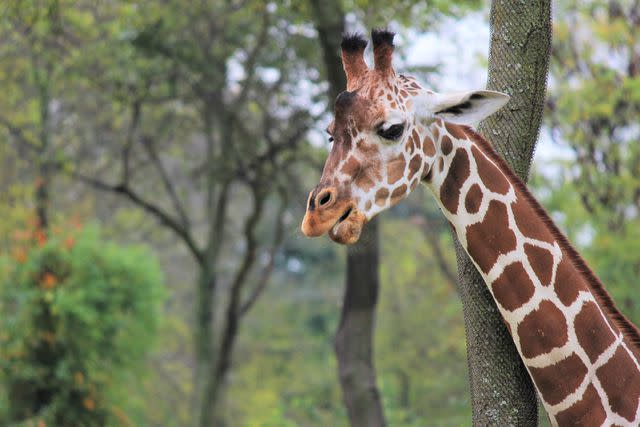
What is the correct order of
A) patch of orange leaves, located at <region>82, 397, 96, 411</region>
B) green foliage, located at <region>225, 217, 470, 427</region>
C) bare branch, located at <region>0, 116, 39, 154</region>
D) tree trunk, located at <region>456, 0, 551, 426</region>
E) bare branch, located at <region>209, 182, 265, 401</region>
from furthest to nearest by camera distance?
green foliage, located at <region>225, 217, 470, 427</region> → bare branch, located at <region>0, 116, 39, 154</region> → bare branch, located at <region>209, 182, 265, 401</region> → patch of orange leaves, located at <region>82, 397, 96, 411</region> → tree trunk, located at <region>456, 0, 551, 426</region>

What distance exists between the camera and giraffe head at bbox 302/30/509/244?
10.3 ft

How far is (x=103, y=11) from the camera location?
13.9m

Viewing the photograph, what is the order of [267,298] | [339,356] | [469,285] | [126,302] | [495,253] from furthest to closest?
[267,298] → [126,302] → [339,356] → [469,285] → [495,253]

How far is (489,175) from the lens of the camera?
11.2ft

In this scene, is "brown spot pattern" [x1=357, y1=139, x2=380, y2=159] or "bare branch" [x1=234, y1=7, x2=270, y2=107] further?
"bare branch" [x1=234, y1=7, x2=270, y2=107]

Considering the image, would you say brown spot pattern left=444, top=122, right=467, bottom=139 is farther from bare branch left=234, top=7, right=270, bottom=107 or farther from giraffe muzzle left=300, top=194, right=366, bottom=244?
bare branch left=234, top=7, right=270, bottom=107

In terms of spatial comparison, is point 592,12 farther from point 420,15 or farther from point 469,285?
point 469,285

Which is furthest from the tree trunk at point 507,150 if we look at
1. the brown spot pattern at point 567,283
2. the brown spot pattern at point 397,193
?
the brown spot pattern at point 397,193

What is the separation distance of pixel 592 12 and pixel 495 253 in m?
10.1

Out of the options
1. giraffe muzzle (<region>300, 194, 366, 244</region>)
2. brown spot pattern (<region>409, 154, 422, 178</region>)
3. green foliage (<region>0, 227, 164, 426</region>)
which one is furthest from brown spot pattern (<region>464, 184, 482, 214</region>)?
green foliage (<region>0, 227, 164, 426</region>)

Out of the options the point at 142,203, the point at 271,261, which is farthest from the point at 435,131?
the point at 271,261

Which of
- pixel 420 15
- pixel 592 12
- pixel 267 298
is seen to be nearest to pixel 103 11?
pixel 420 15

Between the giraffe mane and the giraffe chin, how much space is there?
2.04 feet

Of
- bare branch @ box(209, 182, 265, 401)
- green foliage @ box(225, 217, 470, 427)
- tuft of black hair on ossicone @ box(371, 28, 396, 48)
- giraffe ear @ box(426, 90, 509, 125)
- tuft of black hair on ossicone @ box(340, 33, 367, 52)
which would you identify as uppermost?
tuft of black hair on ossicone @ box(371, 28, 396, 48)
